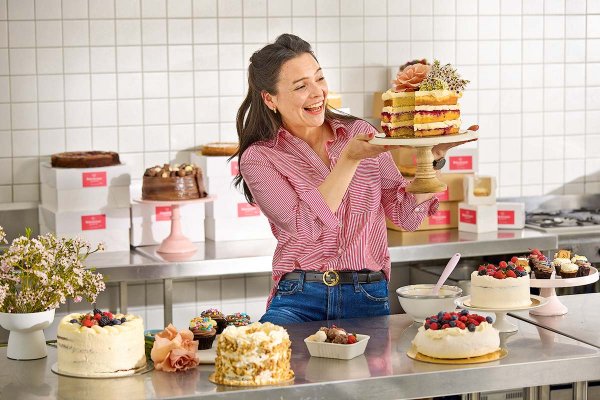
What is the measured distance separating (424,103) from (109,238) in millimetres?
2097

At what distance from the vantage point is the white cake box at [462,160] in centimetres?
512

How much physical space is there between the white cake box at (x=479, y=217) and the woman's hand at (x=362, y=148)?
2.06 metres

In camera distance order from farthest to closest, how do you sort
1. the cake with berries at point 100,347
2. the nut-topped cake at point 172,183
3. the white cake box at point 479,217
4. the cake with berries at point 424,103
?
the white cake box at point 479,217 → the nut-topped cake at point 172,183 → the cake with berries at point 424,103 → the cake with berries at point 100,347

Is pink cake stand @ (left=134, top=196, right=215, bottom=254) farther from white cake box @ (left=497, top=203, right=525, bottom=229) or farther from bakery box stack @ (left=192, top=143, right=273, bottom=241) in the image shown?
white cake box @ (left=497, top=203, right=525, bottom=229)

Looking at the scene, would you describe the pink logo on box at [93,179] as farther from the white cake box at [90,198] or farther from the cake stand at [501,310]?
the cake stand at [501,310]

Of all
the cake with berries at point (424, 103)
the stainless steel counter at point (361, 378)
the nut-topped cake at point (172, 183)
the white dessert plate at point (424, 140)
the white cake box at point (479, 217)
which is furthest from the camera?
the white cake box at point (479, 217)

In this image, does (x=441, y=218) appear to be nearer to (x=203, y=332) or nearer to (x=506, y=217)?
(x=506, y=217)

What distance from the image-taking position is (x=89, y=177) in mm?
4590

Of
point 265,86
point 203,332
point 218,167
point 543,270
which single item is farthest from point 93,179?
point 543,270

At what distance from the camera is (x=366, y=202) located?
3.28 metres

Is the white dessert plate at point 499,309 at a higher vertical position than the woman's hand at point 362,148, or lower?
lower

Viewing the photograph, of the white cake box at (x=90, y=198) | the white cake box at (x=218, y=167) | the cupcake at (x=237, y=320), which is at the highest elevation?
the white cake box at (x=218, y=167)

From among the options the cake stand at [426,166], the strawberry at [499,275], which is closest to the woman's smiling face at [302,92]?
the cake stand at [426,166]

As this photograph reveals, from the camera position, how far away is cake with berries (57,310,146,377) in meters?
2.57
